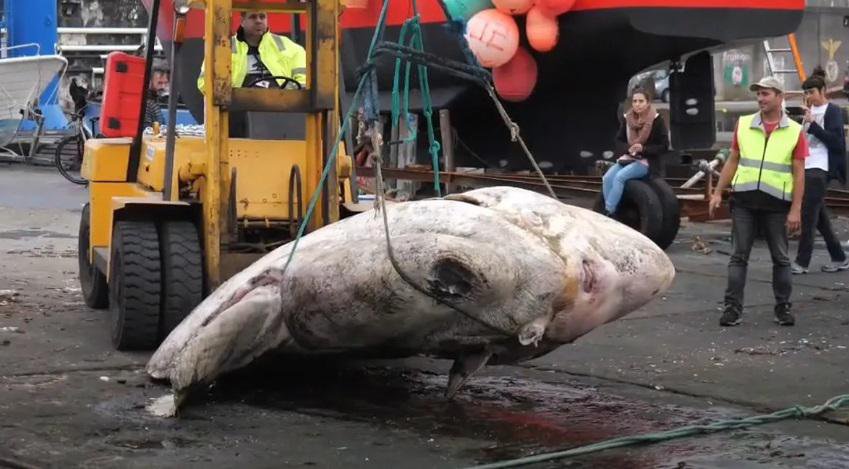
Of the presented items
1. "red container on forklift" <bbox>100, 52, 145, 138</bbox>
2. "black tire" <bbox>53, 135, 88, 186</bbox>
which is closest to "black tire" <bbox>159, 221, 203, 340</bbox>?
"red container on forklift" <bbox>100, 52, 145, 138</bbox>

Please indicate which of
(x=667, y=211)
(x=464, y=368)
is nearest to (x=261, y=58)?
(x=464, y=368)

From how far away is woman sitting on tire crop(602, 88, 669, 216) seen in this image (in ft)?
41.7

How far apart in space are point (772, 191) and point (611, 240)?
3342mm

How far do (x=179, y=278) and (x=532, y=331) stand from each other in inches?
94.9

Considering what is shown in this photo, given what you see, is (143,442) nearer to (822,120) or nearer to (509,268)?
(509,268)

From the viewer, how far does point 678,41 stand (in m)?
14.8

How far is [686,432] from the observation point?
20.3 ft

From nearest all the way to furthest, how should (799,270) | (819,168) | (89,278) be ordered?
(89,278) < (819,168) < (799,270)

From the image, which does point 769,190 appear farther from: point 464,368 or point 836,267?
point 464,368

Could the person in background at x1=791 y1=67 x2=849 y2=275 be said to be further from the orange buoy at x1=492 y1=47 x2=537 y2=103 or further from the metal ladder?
the metal ladder

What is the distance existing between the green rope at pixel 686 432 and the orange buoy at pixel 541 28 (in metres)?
8.00

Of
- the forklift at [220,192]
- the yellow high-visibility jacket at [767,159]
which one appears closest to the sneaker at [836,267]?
the yellow high-visibility jacket at [767,159]

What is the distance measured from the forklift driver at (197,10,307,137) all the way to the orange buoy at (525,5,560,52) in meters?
6.66

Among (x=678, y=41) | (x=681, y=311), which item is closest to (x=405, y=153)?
(x=678, y=41)
